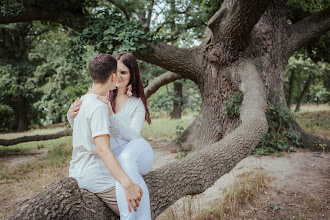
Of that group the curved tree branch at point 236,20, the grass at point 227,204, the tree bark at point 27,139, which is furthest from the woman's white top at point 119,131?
the tree bark at point 27,139

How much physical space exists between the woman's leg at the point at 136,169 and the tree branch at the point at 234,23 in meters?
4.39

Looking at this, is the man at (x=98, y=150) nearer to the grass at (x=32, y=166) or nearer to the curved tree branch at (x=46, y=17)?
the grass at (x=32, y=166)

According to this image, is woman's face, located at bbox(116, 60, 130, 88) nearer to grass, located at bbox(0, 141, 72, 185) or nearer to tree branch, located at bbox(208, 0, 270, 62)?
tree branch, located at bbox(208, 0, 270, 62)

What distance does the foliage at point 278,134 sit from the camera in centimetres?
652

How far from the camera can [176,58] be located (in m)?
6.95

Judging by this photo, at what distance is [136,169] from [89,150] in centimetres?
39

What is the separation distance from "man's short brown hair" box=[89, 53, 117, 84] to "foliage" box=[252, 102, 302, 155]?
538cm

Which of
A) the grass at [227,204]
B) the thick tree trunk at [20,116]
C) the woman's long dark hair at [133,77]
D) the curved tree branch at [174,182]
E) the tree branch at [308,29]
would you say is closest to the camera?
the curved tree branch at [174,182]

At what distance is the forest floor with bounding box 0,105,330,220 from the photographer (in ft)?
11.3

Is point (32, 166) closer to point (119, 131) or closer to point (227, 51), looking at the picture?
point (119, 131)

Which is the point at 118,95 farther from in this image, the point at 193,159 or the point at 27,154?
the point at 27,154

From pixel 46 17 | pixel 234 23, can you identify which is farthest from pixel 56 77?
pixel 234 23

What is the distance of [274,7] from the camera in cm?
723

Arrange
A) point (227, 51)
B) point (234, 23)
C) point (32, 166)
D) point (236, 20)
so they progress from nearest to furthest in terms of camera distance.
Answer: point (236, 20) → point (234, 23) → point (32, 166) → point (227, 51)
